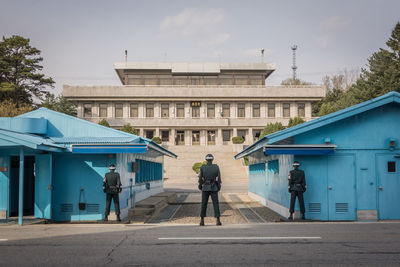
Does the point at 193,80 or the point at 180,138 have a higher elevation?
the point at 193,80

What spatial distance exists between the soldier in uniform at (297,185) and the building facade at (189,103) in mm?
55530

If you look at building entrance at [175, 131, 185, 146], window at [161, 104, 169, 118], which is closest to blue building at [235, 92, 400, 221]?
window at [161, 104, 169, 118]

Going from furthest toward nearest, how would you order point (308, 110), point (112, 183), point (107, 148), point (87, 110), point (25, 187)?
point (308, 110) < point (87, 110) < point (25, 187) < point (112, 183) < point (107, 148)

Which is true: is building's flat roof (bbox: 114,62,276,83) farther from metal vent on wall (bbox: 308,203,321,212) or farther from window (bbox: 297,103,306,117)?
metal vent on wall (bbox: 308,203,321,212)

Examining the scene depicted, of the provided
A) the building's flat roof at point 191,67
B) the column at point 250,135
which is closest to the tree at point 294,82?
the building's flat roof at point 191,67

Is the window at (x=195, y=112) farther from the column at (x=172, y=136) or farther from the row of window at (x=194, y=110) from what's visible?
the column at (x=172, y=136)

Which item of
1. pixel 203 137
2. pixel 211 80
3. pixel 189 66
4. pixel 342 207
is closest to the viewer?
pixel 342 207

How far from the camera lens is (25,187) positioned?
1599 cm

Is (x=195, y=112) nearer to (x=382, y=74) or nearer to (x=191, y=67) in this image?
(x=191, y=67)

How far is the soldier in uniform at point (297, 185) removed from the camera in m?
13.6

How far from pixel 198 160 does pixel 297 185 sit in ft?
135

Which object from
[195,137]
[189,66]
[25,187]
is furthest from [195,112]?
[25,187]

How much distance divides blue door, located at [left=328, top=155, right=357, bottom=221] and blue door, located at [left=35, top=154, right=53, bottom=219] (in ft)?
31.2

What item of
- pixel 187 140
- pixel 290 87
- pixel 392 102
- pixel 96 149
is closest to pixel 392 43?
pixel 290 87
